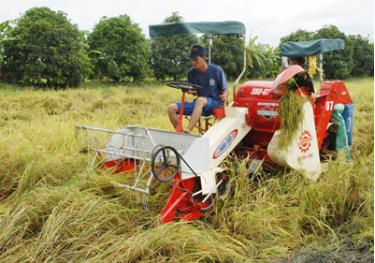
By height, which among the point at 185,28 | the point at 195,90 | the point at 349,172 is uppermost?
the point at 185,28

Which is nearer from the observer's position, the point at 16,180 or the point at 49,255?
the point at 49,255

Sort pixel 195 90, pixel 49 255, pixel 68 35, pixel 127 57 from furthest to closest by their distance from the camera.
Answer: pixel 127 57
pixel 68 35
pixel 195 90
pixel 49 255

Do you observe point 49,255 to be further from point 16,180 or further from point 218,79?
point 218,79

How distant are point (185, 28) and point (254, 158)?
59.1 inches

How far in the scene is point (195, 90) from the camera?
481 cm

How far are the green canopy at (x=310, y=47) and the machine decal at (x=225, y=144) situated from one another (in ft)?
5.44

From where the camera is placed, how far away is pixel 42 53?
1612cm

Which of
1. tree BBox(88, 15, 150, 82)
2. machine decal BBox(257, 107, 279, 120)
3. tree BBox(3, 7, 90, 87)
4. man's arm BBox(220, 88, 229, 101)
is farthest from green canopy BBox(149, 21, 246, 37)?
tree BBox(88, 15, 150, 82)

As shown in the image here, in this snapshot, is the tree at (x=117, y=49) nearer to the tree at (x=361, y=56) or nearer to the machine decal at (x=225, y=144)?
the machine decal at (x=225, y=144)

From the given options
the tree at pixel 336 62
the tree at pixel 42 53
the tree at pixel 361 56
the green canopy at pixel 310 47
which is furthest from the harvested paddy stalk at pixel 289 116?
the tree at pixel 361 56

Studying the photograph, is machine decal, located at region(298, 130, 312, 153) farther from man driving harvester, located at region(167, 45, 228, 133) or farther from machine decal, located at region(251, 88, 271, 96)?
man driving harvester, located at region(167, 45, 228, 133)

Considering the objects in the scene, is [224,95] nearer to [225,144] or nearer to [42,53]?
[225,144]

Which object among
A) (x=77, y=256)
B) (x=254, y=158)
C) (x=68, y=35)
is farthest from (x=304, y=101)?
(x=68, y=35)

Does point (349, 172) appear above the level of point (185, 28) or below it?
below
